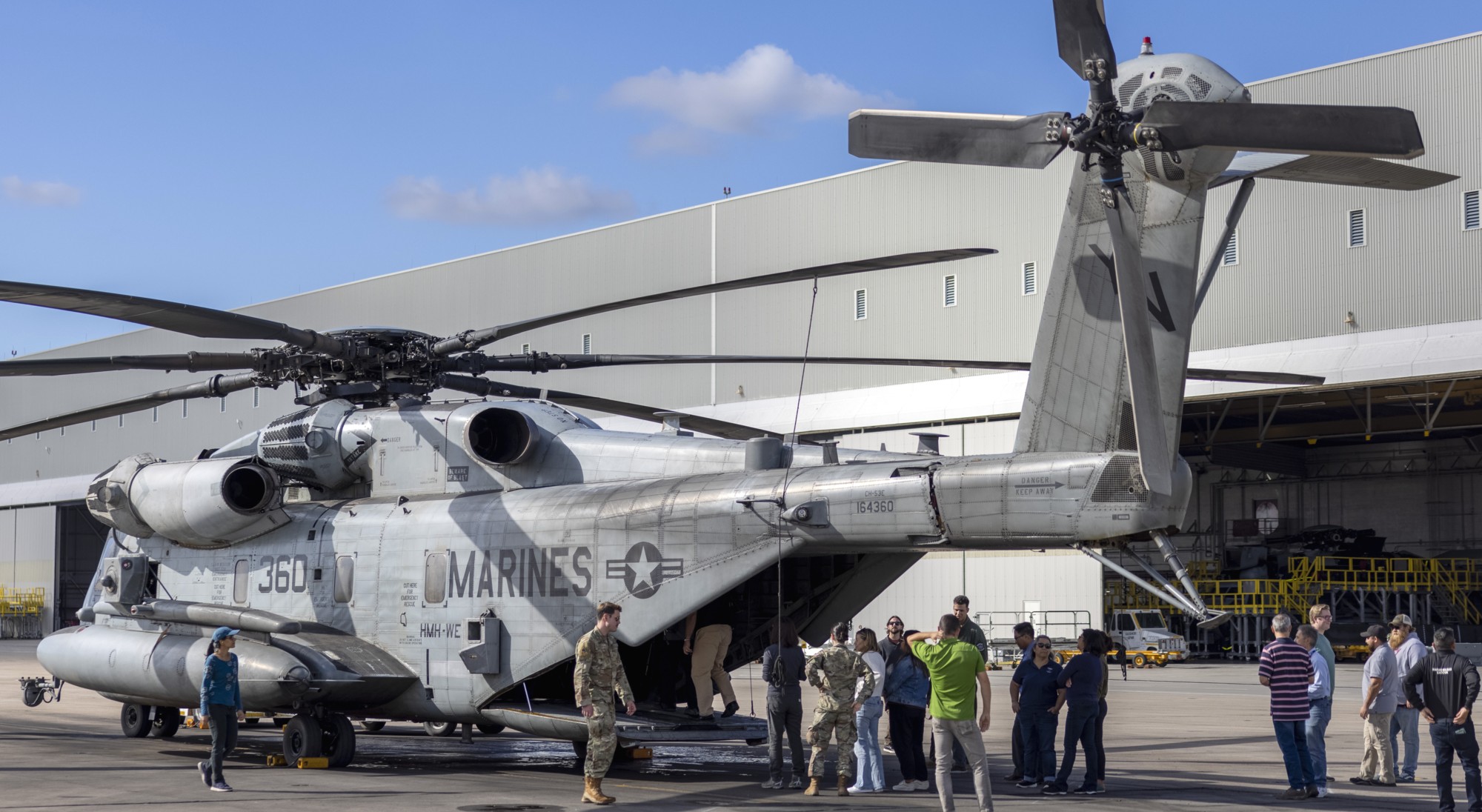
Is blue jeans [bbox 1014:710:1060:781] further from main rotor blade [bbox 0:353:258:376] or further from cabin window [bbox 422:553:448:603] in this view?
main rotor blade [bbox 0:353:258:376]

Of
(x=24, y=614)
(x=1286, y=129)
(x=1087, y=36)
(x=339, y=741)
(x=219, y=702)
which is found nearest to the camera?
(x=1286, y=129)

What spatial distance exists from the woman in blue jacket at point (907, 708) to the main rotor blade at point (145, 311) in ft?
22.0

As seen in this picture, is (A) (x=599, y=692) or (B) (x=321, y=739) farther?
(B) (x=321, y=739)

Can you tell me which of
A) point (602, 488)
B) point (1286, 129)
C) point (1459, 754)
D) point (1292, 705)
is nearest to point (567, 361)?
point (602, 488)

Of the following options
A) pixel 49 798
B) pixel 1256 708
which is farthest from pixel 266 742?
pixel 1256 708

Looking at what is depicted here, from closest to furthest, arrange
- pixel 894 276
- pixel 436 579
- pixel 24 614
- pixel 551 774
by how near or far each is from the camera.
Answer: pixel 551 774 → pixel 436 579 → pixel 894 276 → pixel 24 614

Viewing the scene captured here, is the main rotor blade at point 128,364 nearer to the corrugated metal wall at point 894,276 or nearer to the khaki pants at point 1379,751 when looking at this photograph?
the khaki pants at point 1379,751

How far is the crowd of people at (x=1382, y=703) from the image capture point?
11.6 m

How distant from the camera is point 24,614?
2474 inches

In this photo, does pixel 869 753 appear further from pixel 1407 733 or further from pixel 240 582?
pixel 240 582

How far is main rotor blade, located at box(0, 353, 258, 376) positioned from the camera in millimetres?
13938

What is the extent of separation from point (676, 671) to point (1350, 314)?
2339 cm

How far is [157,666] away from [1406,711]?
13.4m

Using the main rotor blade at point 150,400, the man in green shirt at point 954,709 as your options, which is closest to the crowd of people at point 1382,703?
the man in green shirt at point 954,709
